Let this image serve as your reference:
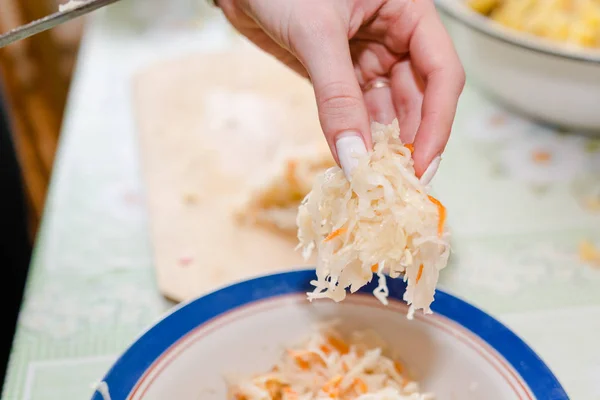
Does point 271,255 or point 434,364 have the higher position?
point 271,255

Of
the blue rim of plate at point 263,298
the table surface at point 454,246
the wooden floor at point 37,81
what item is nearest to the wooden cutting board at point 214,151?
the table surface at point 454,246

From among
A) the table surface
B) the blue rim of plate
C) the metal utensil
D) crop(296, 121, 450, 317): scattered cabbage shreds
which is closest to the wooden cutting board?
the table surface

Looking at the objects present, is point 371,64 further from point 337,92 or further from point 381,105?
point 337,92

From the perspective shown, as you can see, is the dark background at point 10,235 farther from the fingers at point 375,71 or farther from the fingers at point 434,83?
the fingers at point 434,83

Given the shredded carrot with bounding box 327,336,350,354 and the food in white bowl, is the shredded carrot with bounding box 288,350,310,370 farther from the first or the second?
the food in white bowl

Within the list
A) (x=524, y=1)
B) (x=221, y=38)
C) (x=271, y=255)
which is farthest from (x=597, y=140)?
(x=221, y=38)

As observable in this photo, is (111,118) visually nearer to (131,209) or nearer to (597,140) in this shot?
(131,209)
